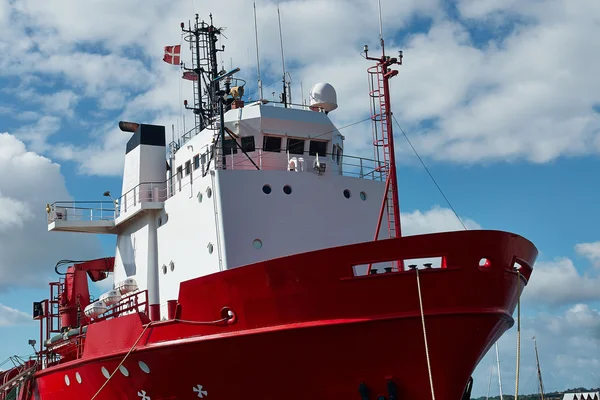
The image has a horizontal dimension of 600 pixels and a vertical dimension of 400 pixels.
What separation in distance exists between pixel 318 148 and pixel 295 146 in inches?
23.7

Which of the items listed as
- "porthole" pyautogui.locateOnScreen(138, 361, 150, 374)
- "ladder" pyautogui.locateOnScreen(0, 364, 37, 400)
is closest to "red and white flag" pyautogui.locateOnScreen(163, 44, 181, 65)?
"ladder" pyautogui.locateOnScreen(0, 364, 37, 400)

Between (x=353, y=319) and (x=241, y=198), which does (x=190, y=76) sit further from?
(x=353, y=319)

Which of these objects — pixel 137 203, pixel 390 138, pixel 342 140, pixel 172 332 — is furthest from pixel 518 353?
pixel 137 203

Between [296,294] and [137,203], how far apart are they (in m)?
7.74

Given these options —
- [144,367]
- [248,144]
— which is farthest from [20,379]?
[248,144]

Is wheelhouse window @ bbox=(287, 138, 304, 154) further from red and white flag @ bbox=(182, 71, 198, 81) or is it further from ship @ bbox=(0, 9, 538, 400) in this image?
red and white flag @ bbox=(182, 71, 198, 81)

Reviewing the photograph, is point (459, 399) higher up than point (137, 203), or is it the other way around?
point (137, 203)

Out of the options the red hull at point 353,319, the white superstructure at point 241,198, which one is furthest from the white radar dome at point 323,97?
the red hull at point 353,319

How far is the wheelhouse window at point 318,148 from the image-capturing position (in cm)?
1905

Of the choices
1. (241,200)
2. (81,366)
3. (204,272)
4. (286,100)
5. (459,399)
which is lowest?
(459,399)

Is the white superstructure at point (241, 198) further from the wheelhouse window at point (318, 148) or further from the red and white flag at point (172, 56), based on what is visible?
the red and white flag at point (172, 56)

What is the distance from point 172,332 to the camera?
15031mm

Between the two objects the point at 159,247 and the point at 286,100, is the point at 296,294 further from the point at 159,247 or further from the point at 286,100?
the point at 286,100

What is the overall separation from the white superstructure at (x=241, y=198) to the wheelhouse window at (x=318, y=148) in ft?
0.09
